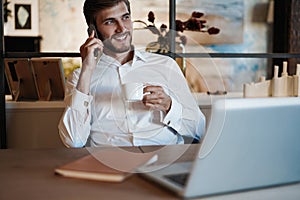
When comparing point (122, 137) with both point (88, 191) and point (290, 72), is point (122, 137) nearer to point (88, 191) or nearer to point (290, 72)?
point (88, 191)

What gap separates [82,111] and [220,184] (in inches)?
31.6

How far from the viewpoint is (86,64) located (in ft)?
5.01

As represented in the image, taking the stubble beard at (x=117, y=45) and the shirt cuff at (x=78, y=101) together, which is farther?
the stubble beard at (x=117, y=45)

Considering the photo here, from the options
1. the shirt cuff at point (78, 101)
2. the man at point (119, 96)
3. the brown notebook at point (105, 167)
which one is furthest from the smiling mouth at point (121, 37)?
the brown notebook at point (105, 167)

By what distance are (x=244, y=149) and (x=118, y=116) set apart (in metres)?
0.86

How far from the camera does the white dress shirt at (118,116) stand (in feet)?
4.91

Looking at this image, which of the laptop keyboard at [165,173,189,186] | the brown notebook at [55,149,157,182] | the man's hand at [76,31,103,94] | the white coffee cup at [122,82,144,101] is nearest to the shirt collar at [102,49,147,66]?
the man's hand at [76,31,103,94]

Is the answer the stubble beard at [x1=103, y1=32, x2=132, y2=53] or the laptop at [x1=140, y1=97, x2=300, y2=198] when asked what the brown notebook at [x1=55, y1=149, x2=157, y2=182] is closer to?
the laptop at [x1=140, y1=97, x2=300, y2=198]

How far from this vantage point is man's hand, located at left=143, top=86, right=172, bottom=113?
1431 millimetres

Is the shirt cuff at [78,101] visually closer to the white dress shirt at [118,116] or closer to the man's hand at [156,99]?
the white dress shirt at [118,116]

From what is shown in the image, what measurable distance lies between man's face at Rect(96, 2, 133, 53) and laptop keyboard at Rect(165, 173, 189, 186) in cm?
87

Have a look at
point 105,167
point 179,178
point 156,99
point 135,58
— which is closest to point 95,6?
point 135,58

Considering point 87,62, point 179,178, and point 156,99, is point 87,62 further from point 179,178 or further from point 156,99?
point 179,178

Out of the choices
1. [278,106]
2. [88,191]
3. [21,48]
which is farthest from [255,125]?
[21,48]
